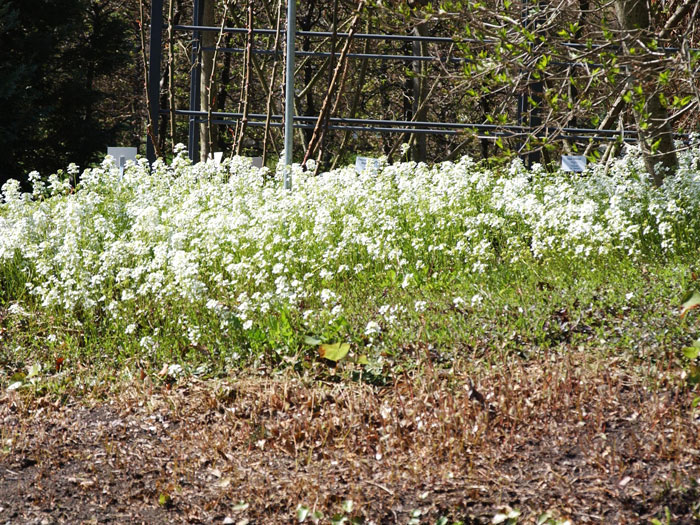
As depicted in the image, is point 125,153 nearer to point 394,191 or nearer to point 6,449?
point 394,191

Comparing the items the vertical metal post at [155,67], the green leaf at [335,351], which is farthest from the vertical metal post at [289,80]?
the green leaf at [335,351]

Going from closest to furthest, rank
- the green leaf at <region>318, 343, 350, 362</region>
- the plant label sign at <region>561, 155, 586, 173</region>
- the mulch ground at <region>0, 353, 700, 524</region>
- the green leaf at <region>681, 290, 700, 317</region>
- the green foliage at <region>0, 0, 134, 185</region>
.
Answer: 1. the mulch ground at <region>0, 353, 700, 524</region>
2. the green leaf at <region>681, 290, 700, 317</region>
3. the green leaf at <region>318, 343, 350, 362</region>
4. the plant label sign at <region>561, 155, 586, 173</region>
5. the green foliage at <region>0, 0, 134, 185</region>

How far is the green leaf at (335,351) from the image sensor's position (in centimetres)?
394

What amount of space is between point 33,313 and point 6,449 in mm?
1900

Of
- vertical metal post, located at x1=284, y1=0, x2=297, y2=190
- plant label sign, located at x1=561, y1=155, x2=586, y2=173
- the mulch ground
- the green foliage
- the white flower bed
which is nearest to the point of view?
the mulch ground

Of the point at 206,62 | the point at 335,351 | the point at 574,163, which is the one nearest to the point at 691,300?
the point at 335,351

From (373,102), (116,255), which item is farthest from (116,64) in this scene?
(116,255)

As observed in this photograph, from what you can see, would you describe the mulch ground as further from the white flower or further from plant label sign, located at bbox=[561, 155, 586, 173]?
plant label sign, located at bbox=[561, 155, 586, 173]

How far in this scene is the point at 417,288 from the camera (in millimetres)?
5195

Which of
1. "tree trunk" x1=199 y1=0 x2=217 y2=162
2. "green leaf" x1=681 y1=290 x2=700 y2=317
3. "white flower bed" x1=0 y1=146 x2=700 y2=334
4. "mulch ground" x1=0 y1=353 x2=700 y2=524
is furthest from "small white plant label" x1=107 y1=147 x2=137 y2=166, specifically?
"green leaf" x1=681 y1=290 x2=700 y2=317

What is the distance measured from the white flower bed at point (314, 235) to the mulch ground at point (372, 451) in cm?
73

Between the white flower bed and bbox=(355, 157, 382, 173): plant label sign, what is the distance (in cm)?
13

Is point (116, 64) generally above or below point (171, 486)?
above

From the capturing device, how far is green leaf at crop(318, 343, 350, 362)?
155 inches
